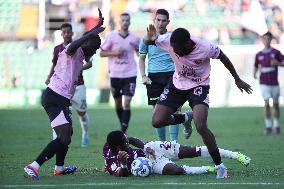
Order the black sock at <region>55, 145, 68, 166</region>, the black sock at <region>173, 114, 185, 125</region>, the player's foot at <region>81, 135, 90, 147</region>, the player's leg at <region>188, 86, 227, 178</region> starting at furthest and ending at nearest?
1. the player's foot at <region>81, 135, 90, 147</region>
2. the black sock at <region>173, 114, 185, 125</region>
3. the black sock at <region>55, 145, 68, 166</region>
4. the player's leg at <region>188, 86, 227, 178</region>

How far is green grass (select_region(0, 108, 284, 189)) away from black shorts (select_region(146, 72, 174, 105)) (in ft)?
4.61

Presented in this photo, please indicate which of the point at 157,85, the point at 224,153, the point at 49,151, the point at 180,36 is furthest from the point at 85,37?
the point at 157,85

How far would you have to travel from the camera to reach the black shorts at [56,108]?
11.5 metres

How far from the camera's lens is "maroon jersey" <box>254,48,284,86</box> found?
2166 cm

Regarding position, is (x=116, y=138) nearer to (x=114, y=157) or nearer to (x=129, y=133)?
(x=114, y=157)

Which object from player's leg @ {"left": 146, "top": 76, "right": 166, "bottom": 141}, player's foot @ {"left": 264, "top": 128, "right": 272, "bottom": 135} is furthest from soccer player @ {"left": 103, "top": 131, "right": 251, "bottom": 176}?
player's foot @ {"left": 264, "top": 128, "right": 272, "bottom": 135}

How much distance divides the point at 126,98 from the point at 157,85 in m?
4.01

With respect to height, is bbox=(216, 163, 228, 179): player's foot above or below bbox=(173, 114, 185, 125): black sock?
below

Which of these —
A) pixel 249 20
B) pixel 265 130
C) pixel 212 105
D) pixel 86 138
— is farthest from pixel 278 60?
pixel 249 20

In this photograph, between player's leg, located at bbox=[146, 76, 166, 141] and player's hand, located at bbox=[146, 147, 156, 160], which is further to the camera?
player's leg, located at bbox=[146, 76, 166, 141]

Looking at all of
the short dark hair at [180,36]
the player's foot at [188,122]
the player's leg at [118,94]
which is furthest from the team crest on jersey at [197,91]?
the player's leg at [118,94]

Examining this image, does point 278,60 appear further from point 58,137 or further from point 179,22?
point 179,22

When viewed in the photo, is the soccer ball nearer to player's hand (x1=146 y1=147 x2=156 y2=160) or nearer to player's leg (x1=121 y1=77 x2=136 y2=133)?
player's hand (x1=146 y1=147 x2=156 y2=160)

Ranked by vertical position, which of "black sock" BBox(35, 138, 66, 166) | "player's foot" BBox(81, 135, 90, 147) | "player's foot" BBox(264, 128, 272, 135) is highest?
"black sock" BBox(35, 138, 66, 166)
